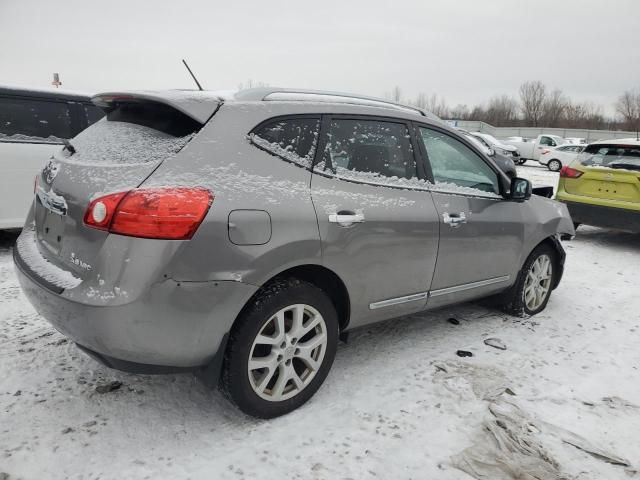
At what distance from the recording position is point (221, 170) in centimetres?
237

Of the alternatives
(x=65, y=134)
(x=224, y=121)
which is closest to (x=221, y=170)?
(x=224, y=121)

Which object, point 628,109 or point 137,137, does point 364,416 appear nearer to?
point 137,137

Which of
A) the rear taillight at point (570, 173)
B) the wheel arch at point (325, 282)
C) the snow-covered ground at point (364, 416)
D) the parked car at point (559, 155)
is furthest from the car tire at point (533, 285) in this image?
the parked car at point (559, 155)

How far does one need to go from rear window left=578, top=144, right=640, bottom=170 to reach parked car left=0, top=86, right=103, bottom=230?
721 centimetres

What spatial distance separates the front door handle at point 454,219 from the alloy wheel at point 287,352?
1181 mm

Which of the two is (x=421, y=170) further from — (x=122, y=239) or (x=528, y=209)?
(x=122, y=239)

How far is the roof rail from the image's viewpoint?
8.97 ft

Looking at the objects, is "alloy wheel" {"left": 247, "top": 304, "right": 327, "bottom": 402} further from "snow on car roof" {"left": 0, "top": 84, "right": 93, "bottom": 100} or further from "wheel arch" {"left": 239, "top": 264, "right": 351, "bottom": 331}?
"snow on car roof" {"left": 0, "top": 84, "right": 93, "bottom": 100}

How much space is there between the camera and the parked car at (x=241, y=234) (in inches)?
86.6

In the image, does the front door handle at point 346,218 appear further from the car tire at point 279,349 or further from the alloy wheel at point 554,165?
the alloy wheel at point 554,165

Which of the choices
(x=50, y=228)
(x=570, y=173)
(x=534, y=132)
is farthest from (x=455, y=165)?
(x=534, y=132)

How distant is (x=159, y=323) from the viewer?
2.21 metres

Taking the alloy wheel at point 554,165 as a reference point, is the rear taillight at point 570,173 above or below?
above

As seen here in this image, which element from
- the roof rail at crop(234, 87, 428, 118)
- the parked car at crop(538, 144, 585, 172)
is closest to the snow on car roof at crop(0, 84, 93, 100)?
the roof rail at crop(234, 87, 428, 118)
